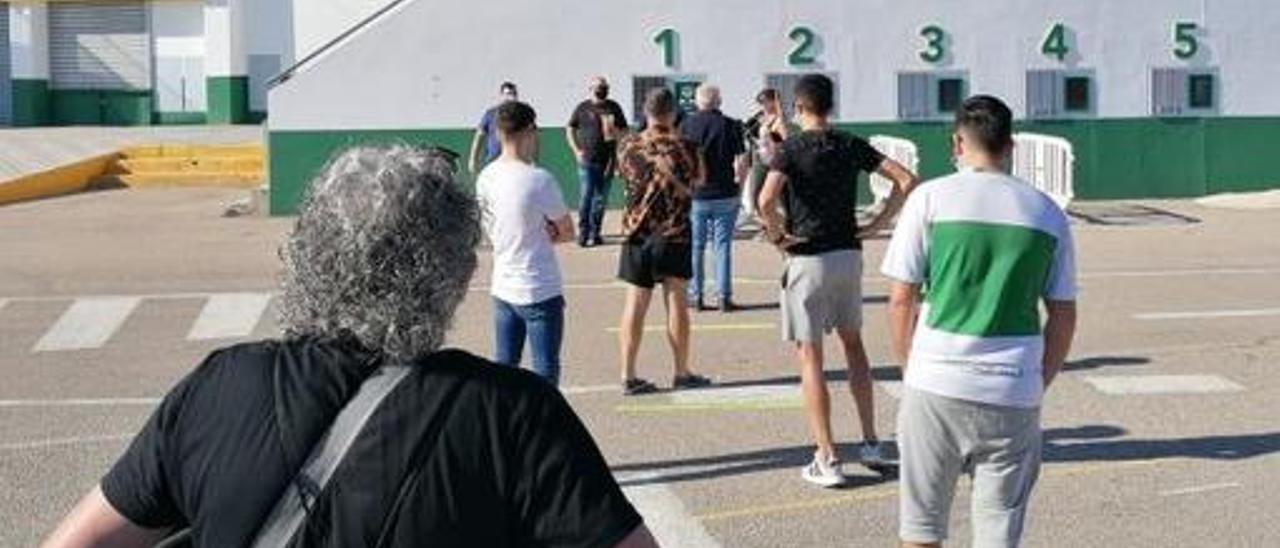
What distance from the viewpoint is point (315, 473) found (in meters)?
2.76

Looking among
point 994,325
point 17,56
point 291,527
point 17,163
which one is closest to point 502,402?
point 291,527

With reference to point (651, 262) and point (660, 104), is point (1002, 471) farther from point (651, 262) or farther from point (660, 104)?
point (660, 104)

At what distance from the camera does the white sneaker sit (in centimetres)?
794

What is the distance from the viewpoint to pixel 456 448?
2.77 m

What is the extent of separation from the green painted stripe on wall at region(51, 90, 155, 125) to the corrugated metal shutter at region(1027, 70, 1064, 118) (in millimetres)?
27243

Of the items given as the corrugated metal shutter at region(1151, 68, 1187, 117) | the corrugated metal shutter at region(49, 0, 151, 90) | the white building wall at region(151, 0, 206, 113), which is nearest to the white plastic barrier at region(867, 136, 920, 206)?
the corrugated metal shutter at region(1151, 68, 1187, 117)

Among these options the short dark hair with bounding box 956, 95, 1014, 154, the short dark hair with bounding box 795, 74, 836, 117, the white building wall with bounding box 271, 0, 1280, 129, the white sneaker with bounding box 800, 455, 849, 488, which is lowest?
the white sneaker with bounding box 800, 455, 849, 488

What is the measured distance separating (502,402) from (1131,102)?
70.1 ft

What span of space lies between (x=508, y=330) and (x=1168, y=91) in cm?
1657

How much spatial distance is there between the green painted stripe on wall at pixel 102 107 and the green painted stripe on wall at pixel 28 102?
1.83 feet

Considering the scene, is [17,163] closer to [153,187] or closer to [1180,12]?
[153,187]

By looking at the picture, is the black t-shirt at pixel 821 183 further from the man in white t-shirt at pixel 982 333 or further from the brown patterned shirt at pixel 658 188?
the man in white t-shirt at pixel 982 333

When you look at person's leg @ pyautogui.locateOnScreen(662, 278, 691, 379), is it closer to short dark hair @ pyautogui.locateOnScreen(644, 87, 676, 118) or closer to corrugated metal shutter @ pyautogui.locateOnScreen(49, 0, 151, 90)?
short dark hair @ pyautogui.locateOnScreen(644, 87, 676, 118)

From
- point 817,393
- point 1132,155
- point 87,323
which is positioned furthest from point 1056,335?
point 1132,155
